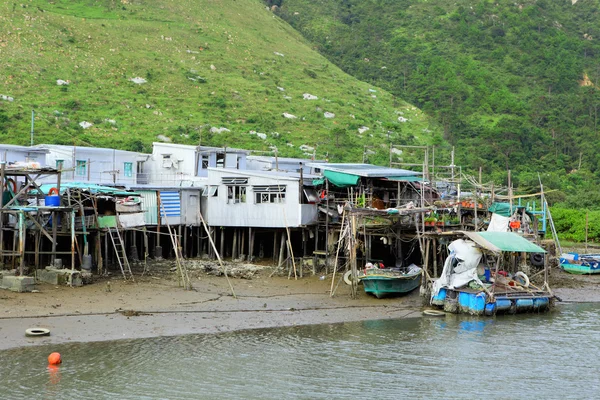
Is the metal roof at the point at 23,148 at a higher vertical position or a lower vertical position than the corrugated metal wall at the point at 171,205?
higher

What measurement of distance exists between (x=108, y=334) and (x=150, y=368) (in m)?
3.56

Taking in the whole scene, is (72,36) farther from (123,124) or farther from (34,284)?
(34,284)

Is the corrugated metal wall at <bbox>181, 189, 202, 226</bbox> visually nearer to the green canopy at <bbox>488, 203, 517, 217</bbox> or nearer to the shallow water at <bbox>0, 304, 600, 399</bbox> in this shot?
the green canopy at <bbox>488, 203, 517, 217</bbox>

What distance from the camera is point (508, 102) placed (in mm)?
108875

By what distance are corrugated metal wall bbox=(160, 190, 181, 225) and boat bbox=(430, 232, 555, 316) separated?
15.3 meters

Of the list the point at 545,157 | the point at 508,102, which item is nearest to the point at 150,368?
the point at 545,157

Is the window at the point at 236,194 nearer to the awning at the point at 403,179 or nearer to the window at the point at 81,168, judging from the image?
the awning at the point at 403,179

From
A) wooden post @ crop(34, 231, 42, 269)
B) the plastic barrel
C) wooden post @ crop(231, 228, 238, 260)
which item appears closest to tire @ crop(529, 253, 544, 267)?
wooden post @ crop(231, 228, 238, 260)

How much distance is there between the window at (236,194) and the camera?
135ft

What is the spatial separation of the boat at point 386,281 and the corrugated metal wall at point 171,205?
12142 mm

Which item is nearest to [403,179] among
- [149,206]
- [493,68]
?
[149,206]

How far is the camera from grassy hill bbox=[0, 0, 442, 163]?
7394 centimetres

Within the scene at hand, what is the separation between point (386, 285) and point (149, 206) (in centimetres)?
1409

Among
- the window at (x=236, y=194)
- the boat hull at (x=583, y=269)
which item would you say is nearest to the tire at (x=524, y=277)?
the boat hull at (x=583, y=269)
